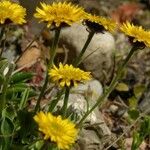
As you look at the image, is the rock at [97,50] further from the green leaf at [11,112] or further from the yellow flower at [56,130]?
the yellow flower at [56,130]

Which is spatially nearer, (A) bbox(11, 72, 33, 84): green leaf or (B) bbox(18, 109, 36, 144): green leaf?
(B) bbox(18, 109, 36, 144): green leaf

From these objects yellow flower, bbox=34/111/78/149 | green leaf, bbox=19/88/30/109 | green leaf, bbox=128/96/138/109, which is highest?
yellow flower, bbox=34/111/78/149

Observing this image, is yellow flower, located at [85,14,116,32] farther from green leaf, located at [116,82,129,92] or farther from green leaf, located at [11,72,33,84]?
green leaf, located at [116,82,129,92]

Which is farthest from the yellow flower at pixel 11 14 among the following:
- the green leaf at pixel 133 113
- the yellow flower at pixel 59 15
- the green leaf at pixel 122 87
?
the green leaf at pixel 122 87

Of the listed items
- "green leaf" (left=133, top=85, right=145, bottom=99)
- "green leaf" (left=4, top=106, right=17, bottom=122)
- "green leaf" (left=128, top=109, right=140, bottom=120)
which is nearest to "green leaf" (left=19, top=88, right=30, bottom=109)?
"green leaf" (left=4, top=106, right=17, bottom=122)

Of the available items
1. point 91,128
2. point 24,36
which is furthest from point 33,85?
point 24,36

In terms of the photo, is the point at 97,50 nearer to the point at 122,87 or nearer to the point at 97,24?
the point at 122,87

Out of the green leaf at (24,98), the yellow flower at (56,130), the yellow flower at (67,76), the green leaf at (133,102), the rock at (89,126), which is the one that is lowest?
the green leaf at (133,102)
